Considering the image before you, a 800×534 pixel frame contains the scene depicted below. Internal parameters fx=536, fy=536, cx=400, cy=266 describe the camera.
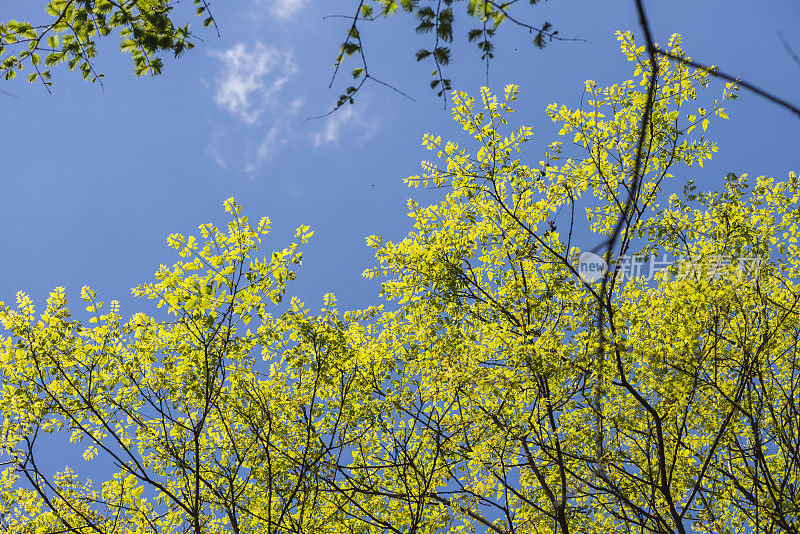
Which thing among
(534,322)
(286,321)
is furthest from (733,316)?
(286,321)

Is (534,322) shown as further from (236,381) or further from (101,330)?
(101,330)

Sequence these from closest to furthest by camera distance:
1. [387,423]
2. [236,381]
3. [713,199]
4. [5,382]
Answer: [5,382], [236,381], [387,423], [713,199]

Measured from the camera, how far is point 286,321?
7797 mm

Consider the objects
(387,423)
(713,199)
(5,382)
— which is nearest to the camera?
(5,382)

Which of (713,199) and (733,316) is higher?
(713,199)

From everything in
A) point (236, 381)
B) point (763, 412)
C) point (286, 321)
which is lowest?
point (236, 381)

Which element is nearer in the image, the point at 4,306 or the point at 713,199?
the point at 4,306

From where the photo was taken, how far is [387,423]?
28.0 feet

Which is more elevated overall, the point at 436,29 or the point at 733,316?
the point at 733,316

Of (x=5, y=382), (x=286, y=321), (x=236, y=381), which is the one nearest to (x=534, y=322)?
(x=286, y=321)

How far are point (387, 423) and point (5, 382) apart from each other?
18.0 ft

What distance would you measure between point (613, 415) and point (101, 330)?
8173mm

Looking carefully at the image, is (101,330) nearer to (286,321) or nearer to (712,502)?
(286,321)

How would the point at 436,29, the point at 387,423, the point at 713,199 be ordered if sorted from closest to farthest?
the point at 436,29 → the point at 387,423 → the point at 713,199
